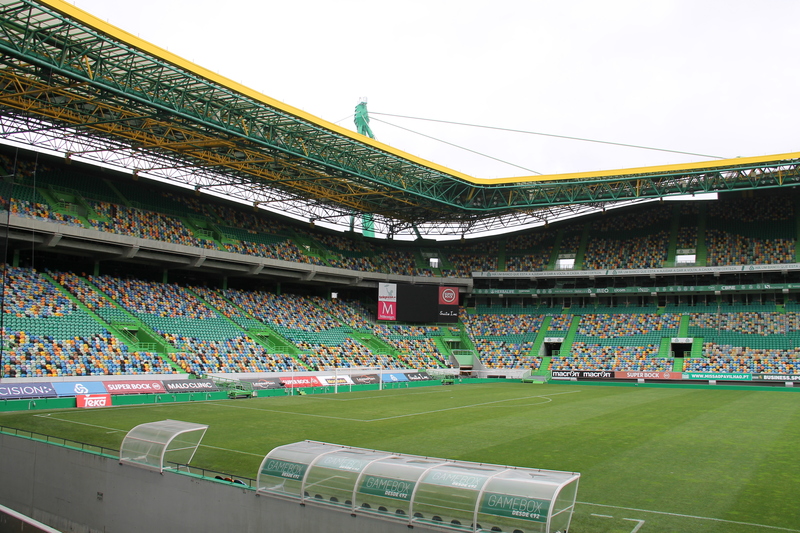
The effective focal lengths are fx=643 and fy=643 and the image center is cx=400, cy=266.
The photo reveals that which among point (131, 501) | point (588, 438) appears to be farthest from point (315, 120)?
point (131, 501)

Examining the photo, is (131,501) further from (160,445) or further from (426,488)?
(426,488)

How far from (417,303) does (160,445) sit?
48511 mm

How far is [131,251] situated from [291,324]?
1591 cm

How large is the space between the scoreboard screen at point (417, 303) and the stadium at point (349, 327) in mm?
240

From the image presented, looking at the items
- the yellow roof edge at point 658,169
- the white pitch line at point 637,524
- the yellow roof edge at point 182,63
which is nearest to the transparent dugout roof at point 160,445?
the white pitch line at point 637,524

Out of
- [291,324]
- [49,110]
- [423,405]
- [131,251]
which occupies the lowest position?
[423,405]

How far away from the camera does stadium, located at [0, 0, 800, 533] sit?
1396 centimetres

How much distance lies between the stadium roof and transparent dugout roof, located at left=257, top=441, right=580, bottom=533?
21.7 m

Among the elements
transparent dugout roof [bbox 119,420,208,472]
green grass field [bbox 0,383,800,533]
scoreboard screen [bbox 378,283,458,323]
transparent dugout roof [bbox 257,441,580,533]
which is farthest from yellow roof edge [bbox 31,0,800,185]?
transparent dugout roof [bbox 257,441,580,533]

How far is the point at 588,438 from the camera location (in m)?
24.3

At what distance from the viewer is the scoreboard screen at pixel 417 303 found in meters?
60.5

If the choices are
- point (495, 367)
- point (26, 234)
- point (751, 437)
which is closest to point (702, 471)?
point (751, 437)

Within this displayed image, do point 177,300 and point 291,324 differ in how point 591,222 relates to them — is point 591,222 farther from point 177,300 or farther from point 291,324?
A: point 177,300

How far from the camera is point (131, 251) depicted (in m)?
44.7
